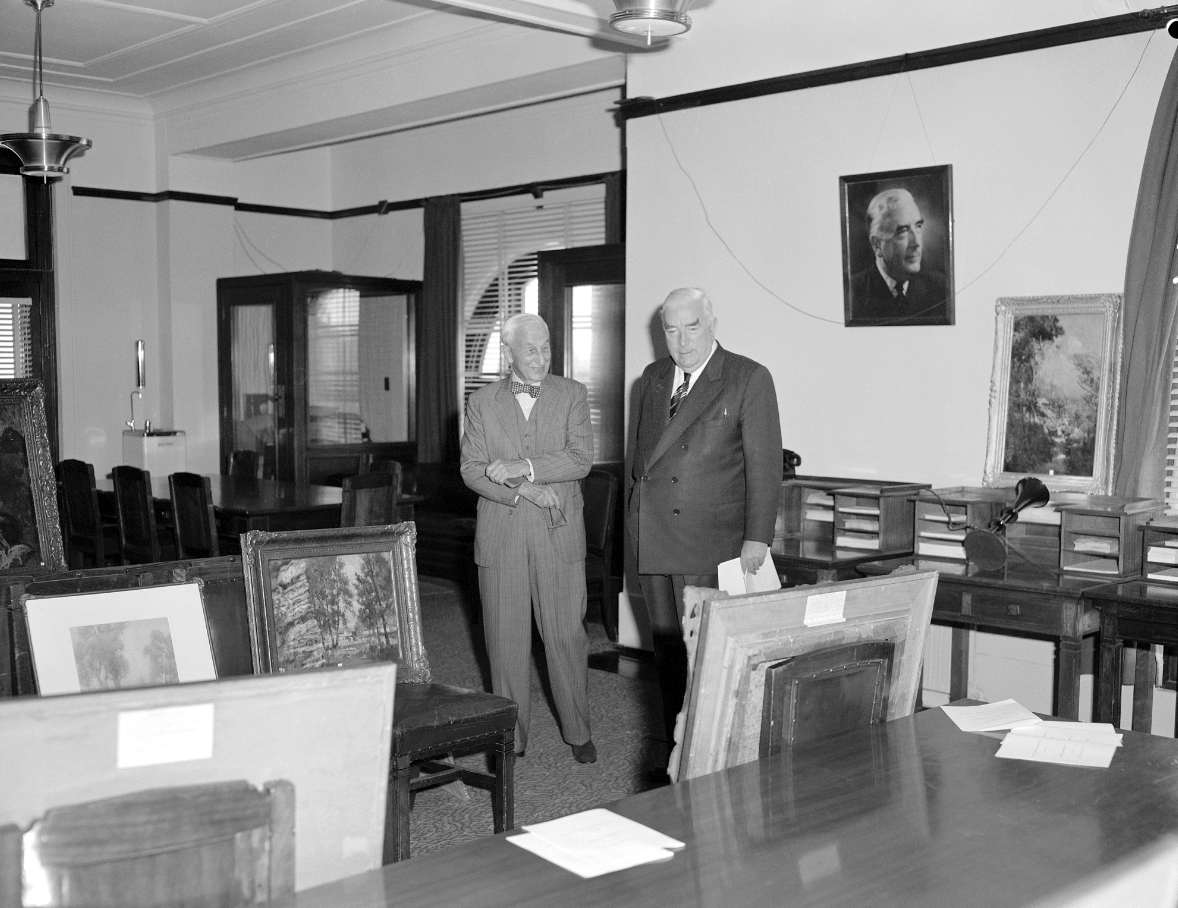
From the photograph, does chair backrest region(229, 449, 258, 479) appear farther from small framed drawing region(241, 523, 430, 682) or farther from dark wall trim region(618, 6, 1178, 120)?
small framed drawing region(241, 523, 430, 682)

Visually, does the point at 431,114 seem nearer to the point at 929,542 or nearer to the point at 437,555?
the point at 437,555

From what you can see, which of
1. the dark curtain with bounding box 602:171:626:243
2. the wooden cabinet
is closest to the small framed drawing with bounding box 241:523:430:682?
the dark curtain with bounding box 602:171:626:243

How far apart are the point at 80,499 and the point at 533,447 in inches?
163

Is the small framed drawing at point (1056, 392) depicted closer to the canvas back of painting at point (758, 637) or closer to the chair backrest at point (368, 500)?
the canvas back of painting at point (758, 637)

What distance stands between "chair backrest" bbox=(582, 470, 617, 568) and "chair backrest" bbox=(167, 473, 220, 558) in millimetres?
2022

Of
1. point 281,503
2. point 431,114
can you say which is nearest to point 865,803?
point 281,503

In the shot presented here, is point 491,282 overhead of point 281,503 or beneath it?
overhead

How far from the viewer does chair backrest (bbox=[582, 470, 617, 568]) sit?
22.4 ft

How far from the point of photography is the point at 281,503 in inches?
270

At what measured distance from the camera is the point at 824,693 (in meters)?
2.44

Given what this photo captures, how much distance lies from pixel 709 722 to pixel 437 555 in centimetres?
717

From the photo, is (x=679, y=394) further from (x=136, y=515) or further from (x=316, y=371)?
Result: (x=316, y=371)

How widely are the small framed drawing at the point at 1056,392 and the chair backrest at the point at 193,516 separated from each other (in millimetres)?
A: 3911

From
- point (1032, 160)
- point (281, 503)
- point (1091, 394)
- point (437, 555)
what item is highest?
point (1032, 160)
